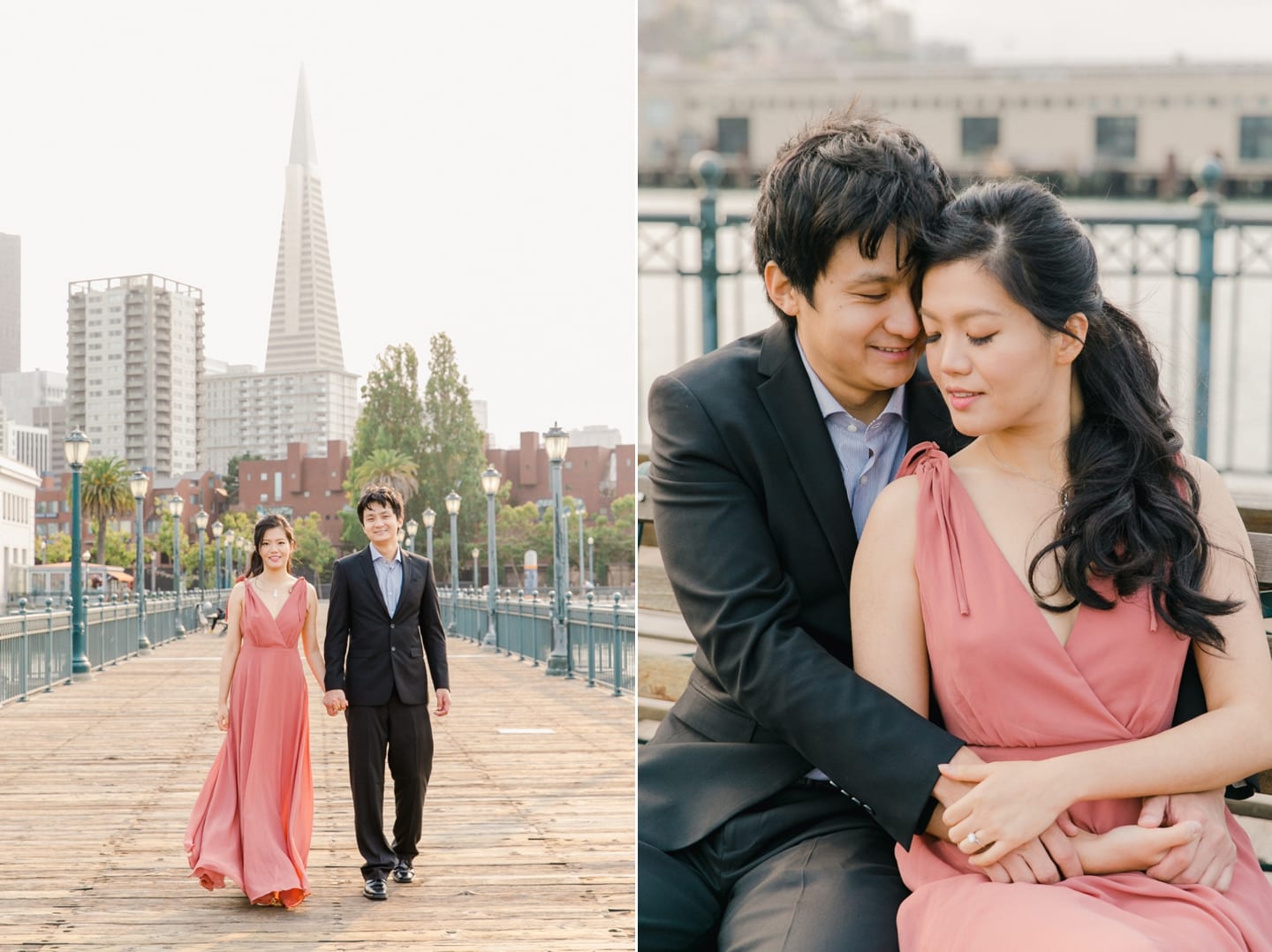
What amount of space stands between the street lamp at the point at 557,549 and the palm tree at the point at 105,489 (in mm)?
1586

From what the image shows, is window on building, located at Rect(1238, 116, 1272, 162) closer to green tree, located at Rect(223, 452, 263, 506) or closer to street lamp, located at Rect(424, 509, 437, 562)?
street lamp, located at Rect(424, 509, 437, 562)

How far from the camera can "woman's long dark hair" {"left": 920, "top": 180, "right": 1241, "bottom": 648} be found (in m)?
1.21

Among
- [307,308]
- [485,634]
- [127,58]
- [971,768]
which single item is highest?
[127,58]

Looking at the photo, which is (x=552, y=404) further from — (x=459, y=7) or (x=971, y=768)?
(x=971, y=768)

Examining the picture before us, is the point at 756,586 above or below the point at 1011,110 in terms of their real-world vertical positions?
below

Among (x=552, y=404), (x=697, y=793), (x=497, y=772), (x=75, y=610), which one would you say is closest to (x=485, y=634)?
(x=497, y=772)

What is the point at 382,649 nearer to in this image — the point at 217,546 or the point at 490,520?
the point at 217,546

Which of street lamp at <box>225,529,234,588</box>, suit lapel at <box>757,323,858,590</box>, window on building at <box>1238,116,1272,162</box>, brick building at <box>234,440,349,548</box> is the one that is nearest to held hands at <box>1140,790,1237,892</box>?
suit lapel at <box>757,323,858,590</box>

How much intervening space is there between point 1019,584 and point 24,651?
4.75m

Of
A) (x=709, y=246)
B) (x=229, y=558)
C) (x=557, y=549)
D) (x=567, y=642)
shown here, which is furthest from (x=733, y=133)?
(x=709, y=246)

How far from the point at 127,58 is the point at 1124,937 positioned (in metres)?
4.89

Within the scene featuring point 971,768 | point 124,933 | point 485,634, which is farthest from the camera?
point 485,634

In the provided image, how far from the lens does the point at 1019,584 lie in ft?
4.08

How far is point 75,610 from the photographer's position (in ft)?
16.6
